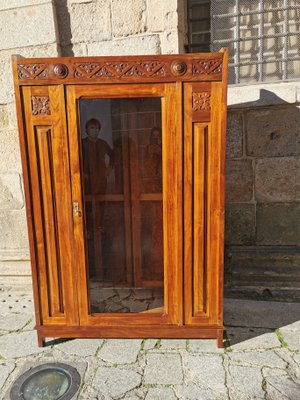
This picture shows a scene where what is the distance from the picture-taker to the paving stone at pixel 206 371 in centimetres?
187

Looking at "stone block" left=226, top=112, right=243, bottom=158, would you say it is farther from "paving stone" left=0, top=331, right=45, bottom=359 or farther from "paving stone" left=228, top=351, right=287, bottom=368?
"paving stone" left=0, top=331, right=45, bottom=359

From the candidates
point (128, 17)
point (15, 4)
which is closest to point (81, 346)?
point (128, 17)

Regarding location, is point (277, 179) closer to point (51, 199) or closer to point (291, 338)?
point (291, 338)

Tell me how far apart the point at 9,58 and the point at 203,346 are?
2904mm

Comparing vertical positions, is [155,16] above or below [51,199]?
above

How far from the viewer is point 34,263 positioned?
213 centimetres

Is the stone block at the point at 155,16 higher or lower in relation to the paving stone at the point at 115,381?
higher

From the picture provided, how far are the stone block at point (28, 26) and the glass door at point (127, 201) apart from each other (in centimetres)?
121

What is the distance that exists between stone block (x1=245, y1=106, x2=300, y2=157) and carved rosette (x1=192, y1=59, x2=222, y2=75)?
3.56ft

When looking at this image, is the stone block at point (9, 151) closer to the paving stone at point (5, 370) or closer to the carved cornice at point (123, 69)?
the carved cornice at point (123, 69)

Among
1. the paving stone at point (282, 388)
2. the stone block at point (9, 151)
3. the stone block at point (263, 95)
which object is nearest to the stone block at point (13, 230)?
the stone block at point (9, 151)

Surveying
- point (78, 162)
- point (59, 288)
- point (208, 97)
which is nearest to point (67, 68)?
point (78, 162)

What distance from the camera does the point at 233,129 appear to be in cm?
285

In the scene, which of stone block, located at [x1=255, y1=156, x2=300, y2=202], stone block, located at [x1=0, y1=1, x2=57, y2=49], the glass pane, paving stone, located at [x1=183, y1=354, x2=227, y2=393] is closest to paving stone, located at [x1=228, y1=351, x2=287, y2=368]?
paving stone, located at [x1=183, y1=354, x2=227, y2=393]
